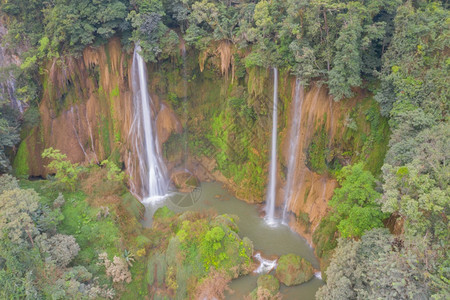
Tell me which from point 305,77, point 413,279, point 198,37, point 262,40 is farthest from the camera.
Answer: point 198,37

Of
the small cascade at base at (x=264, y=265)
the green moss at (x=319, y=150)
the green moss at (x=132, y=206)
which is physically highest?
the green moss at (x=319, y=150)

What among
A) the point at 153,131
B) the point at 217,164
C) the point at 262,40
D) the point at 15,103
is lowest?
the point at 217,164

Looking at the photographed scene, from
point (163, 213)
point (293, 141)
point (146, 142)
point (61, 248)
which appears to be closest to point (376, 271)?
point (293, 141)

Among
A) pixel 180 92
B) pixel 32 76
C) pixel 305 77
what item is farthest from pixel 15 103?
pixel 305 77

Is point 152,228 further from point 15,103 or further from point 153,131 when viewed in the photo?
point 15,103

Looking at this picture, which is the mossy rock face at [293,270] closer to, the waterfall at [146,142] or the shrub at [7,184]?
the waterfall at [146,142]

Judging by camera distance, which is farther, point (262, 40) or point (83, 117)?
point (83, 117)

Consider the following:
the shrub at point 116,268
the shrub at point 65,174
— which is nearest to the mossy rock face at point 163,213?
the shrub at point 116,268
